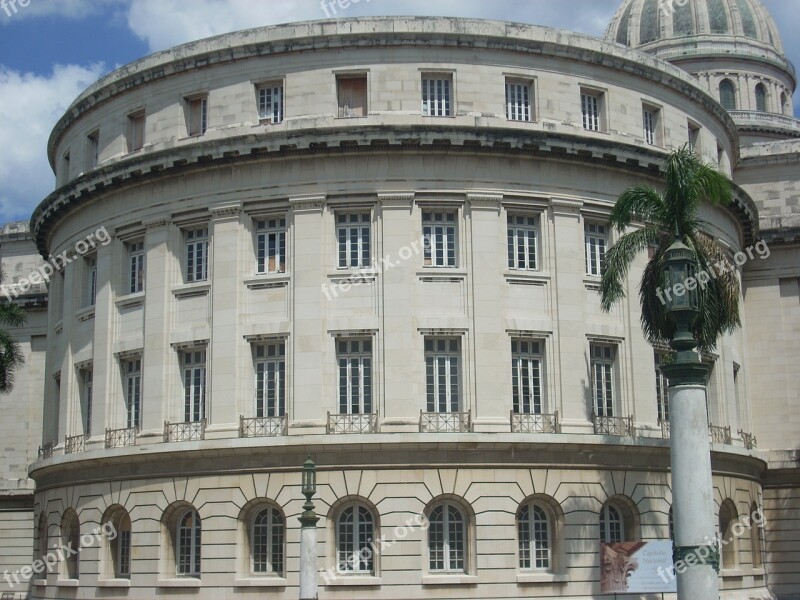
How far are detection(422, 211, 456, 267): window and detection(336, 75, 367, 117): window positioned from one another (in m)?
4.23

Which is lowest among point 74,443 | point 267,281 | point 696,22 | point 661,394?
point 74,443

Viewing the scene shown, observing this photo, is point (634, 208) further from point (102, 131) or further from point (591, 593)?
point (102, 131)

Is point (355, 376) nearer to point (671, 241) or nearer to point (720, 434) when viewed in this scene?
point (671, 241)

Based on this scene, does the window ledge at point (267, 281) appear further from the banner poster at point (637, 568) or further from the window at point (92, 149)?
the banner poster at point (637, 568)

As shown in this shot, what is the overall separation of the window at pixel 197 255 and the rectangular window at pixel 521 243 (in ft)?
33.0

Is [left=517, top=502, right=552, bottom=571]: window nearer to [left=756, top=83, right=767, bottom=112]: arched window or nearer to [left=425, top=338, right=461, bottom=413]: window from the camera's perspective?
[left=425, top=338, right=461, bottom=413]: window

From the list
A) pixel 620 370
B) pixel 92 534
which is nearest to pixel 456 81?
pixel 620 370

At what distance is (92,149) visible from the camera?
44594 millimetres

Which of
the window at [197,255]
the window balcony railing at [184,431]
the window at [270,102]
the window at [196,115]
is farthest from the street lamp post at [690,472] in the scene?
the window at [196,115]

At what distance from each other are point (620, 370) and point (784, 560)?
1361 centimetres

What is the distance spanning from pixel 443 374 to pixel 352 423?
3251mm

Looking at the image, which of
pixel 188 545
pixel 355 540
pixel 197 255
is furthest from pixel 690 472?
pixel 197 255

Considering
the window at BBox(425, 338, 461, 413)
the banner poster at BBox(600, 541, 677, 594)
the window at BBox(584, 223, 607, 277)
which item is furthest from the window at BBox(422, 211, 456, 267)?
the banner poster at BBox(600, 541, 677, 594)

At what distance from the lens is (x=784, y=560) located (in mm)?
46656
